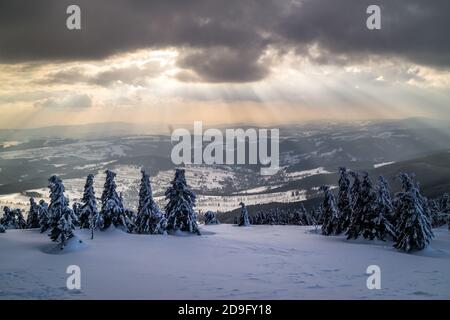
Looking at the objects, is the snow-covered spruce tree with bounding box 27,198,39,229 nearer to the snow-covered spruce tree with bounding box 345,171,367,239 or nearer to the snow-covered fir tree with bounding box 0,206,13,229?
the snow-covered fir tree with bounding box 0,206,13,229

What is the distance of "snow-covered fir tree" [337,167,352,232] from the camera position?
66.9 metres

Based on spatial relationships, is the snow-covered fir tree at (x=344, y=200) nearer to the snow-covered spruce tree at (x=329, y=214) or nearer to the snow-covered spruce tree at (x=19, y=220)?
the snow-covered spruce tree at (x=329, y=214)

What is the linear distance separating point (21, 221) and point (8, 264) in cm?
7996

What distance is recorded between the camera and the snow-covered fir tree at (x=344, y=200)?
66.9 metres

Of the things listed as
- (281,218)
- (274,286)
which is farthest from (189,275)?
(281,218)

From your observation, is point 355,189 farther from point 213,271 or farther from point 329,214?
point 213,271

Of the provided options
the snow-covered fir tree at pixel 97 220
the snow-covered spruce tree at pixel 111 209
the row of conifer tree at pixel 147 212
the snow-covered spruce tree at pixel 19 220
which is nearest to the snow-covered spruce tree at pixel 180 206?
the row of conifer tree at pixel 147 212

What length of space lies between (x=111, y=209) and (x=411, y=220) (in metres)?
42.0

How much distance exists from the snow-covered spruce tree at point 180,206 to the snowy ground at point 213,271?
26.3ft

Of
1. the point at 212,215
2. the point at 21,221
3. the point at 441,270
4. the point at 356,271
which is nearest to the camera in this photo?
the point at 356,271

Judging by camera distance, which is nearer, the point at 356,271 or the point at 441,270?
the point at 356,271
